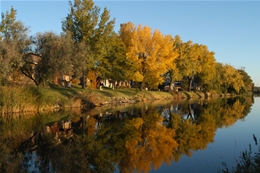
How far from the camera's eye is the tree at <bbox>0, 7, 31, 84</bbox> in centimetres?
2691

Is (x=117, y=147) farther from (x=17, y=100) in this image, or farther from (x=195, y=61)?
(x=195, y=61)

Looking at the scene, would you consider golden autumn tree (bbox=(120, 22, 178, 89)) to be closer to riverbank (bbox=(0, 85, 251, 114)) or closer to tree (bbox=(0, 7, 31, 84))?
riverbank (bbox=(0, 85, 251, 114))

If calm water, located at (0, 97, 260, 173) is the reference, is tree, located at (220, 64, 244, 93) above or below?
above

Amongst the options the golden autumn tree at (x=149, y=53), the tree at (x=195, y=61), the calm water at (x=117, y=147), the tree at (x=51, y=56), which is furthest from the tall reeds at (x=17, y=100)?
the tree at (x=195, y=61)

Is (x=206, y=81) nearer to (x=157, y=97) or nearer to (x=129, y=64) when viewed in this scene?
(x=157, y=97)

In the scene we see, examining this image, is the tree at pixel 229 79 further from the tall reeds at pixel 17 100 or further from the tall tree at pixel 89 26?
the tall reeds at pixel 17 100

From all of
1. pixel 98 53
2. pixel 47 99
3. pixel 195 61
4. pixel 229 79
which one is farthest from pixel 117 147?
pixel 229 79

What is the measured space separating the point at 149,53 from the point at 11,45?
86.9 ft

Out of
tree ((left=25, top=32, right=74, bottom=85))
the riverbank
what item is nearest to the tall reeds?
the riverbank

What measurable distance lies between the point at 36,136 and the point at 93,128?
4165mm

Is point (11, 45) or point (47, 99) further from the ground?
point (11, 45)

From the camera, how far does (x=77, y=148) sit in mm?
12445

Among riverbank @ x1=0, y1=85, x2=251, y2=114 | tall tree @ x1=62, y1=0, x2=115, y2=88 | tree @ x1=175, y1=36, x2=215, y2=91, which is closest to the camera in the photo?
riverbank @ x1=0, y1=85, x2=251, y2=114

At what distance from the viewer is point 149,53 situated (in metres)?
50.3
